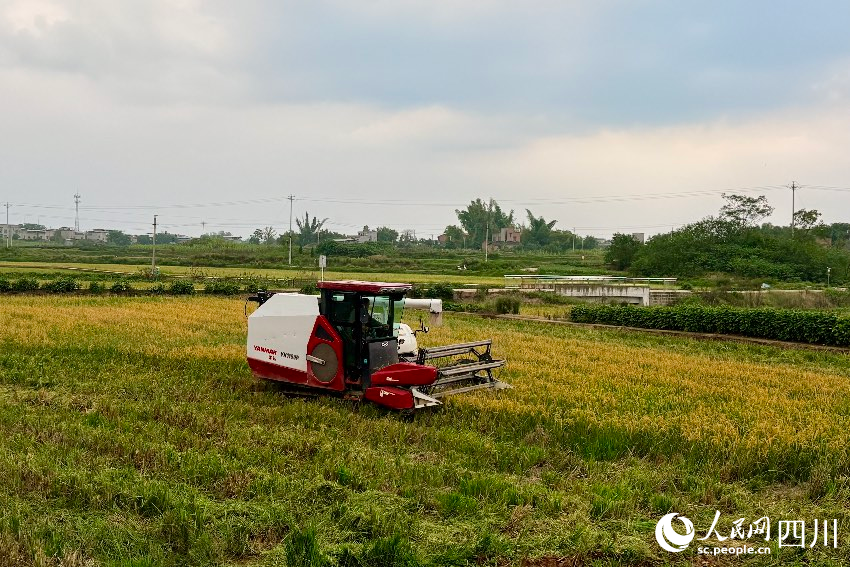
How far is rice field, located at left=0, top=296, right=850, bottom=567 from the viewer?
6027 mm

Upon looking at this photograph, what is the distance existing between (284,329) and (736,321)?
17.6 metres

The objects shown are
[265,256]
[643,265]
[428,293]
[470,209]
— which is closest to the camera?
[428,293]

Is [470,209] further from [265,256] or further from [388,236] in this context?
[265,256]

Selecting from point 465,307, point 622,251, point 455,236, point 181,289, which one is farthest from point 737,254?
point 455,236

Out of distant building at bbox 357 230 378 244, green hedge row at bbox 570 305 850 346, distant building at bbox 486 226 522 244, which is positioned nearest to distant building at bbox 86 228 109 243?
distant building at bbox 357 230 378 244

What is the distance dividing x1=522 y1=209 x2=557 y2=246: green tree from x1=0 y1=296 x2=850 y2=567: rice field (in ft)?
407

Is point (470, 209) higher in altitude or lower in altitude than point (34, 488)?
higher

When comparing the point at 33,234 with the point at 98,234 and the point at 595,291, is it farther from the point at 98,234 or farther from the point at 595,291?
the point at 595,291

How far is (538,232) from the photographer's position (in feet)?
452

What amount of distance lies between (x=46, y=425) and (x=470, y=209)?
14083 centimetres

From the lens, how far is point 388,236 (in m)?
156

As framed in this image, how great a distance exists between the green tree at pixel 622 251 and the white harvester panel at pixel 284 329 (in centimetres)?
5948

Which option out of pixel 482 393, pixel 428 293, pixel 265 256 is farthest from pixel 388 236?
pixel 482 393

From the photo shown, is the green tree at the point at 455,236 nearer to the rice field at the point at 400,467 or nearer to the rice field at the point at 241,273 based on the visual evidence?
the rice field at the point at 241,273
